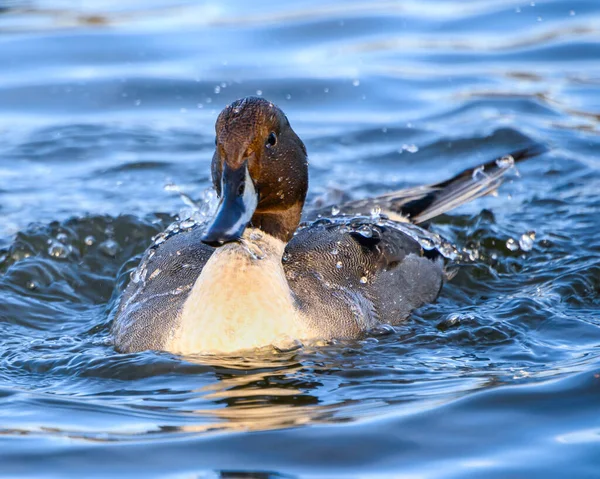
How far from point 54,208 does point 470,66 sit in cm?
473

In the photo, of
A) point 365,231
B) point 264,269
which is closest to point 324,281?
point 264,269

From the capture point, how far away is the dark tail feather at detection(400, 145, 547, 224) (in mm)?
7016

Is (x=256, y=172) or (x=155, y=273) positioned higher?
(x=256, y=172)

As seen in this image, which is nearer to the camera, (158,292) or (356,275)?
(158,292)

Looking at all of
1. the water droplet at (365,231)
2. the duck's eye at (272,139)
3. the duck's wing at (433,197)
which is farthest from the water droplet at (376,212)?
the duck's eye at (272,139)

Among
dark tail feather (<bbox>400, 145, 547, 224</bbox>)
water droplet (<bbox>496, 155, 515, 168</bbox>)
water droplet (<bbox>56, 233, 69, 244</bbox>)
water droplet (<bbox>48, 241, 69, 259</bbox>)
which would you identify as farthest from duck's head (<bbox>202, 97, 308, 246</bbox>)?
water droplet (<bbox>496, 155, 515, 168</bbox>)

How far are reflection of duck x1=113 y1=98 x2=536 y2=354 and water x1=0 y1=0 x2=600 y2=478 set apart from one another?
131 millimetres

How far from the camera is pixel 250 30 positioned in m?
11.6

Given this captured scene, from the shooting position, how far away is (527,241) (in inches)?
275

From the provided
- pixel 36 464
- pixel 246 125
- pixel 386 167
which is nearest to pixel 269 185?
pixel 246 125

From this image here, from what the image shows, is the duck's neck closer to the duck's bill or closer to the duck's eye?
the duck's bill

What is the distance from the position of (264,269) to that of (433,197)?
2.24 meters

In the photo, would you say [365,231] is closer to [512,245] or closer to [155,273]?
[155,273]

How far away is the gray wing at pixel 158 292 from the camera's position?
5234 millimetres
